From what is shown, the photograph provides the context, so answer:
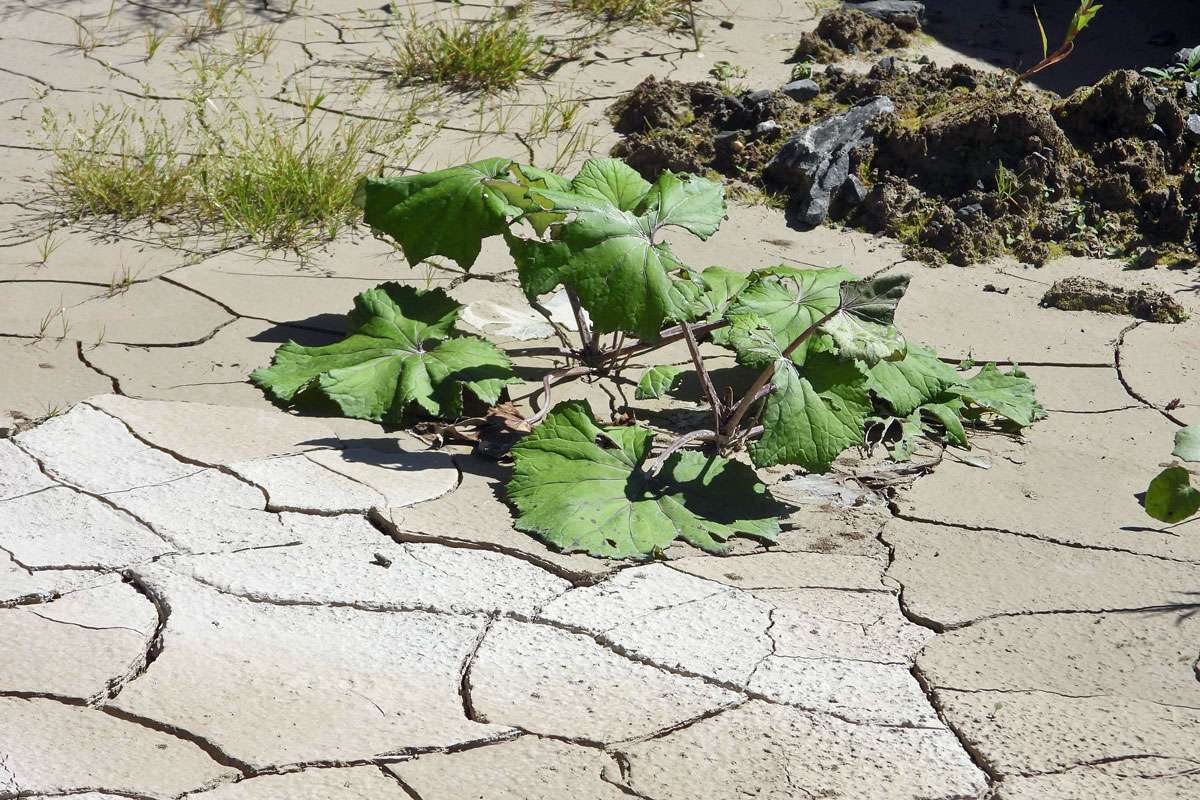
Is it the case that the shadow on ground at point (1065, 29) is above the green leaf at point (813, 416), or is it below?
above

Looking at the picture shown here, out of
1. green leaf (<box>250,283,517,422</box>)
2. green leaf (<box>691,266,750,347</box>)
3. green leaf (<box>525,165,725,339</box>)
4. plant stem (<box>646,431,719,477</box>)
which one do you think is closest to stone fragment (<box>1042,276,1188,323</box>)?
green leaf (<box>691,266,750,347</box>)

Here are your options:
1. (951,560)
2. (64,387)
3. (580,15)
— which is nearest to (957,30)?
(580,15)

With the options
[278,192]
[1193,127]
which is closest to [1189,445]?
[1193,127]

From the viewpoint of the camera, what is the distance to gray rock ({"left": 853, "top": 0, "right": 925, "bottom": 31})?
563 centimetres

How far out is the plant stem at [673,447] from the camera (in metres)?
2.64

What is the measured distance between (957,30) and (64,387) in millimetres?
4385

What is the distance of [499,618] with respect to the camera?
221 centimetres

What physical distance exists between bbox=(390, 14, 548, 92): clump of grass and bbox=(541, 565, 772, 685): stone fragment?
3.33 metres

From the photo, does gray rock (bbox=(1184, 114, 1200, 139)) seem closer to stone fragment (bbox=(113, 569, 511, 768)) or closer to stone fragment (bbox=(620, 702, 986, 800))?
stone fragment (bbox=(620, 702, 986, 800))

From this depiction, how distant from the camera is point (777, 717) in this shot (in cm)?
201

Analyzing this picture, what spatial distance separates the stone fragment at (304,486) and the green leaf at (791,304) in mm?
860

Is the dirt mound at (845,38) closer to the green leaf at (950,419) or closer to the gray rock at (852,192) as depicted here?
the gray rock at (852,192)

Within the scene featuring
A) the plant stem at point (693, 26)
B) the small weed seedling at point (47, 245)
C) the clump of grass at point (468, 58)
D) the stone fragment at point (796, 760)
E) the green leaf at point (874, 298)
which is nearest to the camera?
the stone fragment at point (796, 760)

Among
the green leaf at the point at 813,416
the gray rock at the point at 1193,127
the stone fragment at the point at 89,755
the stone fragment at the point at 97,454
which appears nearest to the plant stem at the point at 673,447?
the green leaf at the point at 813,416
